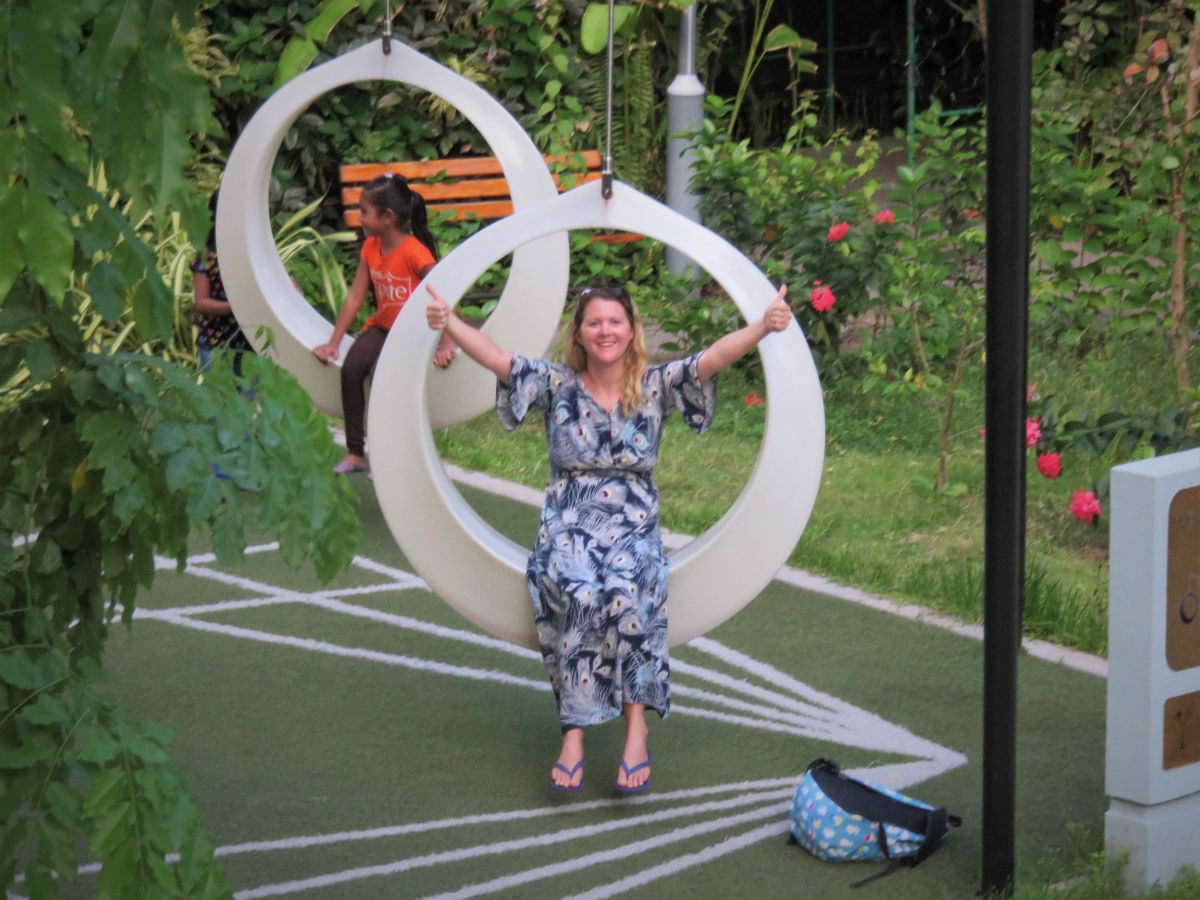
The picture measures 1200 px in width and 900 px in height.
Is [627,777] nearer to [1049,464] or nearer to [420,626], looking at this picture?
[420,626]

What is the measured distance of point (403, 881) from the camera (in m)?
4.55

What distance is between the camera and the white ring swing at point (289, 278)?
19.8ft

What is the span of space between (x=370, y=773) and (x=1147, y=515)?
2356 mm

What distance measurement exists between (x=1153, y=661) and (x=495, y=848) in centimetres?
178

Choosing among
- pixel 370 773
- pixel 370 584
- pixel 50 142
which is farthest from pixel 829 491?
pixel 50 142

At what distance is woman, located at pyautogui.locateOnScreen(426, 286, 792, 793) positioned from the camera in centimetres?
505

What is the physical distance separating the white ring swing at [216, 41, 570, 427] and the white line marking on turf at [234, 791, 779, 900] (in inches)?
79.9

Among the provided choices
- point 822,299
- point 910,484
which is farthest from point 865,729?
point 822,299

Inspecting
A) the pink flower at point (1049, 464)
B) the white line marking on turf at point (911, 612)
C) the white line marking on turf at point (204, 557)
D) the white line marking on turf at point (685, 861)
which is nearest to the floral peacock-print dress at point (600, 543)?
the white line marking on turf at point (685, 861)

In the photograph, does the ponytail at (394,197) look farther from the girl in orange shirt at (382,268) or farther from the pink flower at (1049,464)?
the pink flower at (1049,464)

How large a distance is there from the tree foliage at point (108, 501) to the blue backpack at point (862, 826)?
1983 millimetres

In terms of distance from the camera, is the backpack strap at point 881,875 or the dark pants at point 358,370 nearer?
the backpack strap at point 881,875

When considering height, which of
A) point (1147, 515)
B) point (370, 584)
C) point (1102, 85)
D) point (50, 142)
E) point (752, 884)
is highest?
point (1102, 85)

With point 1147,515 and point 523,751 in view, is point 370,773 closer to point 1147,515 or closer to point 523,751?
point 523,751
